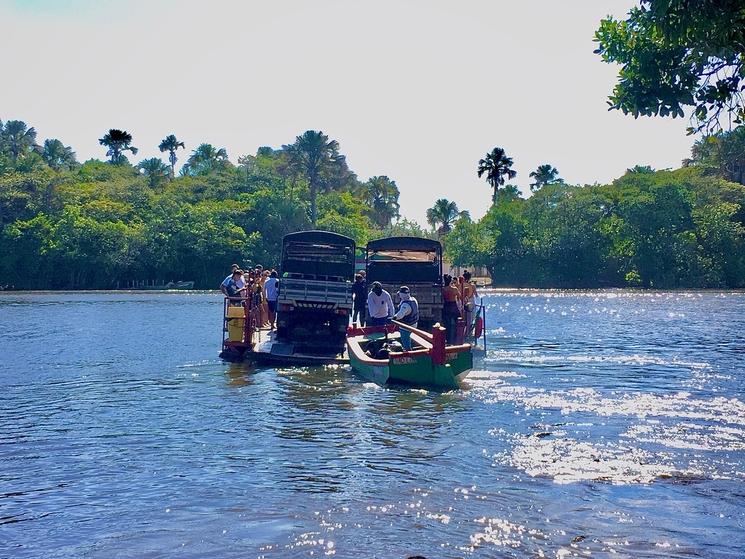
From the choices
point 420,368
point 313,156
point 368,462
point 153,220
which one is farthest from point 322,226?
point 368,462

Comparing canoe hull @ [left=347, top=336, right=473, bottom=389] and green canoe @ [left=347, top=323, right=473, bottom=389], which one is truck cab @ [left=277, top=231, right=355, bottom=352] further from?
canoe hull @ [left=347, top=336, right=473, bottom=389]

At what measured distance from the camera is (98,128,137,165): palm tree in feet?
463

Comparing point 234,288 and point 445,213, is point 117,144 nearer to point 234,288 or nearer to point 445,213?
point 445,213

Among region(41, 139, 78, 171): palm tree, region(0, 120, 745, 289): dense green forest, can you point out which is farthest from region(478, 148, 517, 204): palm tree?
region(41, 139, 78, 171): palm tree

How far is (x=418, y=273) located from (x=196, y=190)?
282 ft

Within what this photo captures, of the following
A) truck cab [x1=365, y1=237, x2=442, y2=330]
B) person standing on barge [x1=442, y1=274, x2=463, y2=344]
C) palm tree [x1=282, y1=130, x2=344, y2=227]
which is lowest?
person standing on barge [x1=442, y1=274, x2=463, y2=344]

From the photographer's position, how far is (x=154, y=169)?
5128 inches

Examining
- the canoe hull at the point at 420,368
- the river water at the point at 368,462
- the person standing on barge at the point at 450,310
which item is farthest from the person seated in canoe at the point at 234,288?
the canoe hull at the point at 420,368

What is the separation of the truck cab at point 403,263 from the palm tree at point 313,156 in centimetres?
7803

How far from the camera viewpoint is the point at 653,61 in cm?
1252

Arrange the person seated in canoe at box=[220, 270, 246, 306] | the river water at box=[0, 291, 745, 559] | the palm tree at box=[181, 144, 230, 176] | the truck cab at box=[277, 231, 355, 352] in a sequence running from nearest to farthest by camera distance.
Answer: the river water at box=[0, 291, 745, 559] → the truck cab at box=[277, 231, 355, 352] → the person seated in canoe at box=[220, 270, 246, 306] → the palm tree at box=[181, 144, 230, 176]

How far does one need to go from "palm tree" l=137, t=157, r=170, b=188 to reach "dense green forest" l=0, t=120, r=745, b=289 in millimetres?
1479

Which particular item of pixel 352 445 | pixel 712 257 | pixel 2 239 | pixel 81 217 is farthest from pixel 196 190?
pixel 352 445

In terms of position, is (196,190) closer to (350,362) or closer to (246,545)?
(350,362)
